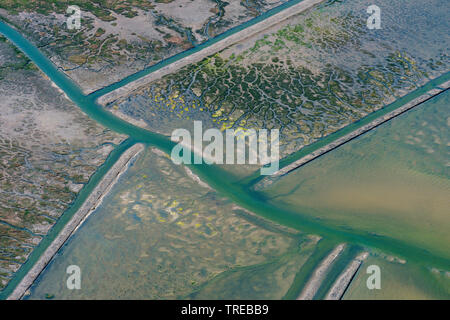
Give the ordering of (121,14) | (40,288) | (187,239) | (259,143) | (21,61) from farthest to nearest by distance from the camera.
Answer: (121,14) → (21,61) → (259,143) → (187,239) → (40,288)

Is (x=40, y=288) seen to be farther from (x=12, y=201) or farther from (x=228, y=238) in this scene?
(x=228, y=238)

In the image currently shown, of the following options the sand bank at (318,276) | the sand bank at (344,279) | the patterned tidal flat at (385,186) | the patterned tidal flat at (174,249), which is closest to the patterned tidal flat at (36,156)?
the patterned tidal flat at (174,249)

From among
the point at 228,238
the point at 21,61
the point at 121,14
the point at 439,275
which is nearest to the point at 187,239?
the point at 228,238

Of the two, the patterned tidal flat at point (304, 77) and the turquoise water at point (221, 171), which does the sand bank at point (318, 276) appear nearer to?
the turquoise water at point (221, 171)

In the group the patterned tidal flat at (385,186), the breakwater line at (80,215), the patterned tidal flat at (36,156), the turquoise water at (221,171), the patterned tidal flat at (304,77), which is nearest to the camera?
the breakwater line at (80,215)

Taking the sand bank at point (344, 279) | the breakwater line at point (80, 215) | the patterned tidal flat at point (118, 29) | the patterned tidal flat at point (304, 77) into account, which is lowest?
the sand bank at point (344, 279)

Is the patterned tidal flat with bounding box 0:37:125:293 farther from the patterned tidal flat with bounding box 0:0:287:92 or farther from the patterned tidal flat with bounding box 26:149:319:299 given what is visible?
the patterned tidal flat with bounding box 0:0:287:92
